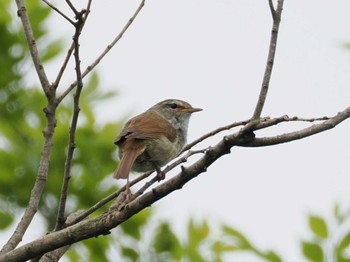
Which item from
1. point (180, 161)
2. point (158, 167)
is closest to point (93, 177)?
point (158, 167)

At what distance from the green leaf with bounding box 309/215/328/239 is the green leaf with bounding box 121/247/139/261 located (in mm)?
1804

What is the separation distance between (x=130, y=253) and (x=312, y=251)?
6.36ft

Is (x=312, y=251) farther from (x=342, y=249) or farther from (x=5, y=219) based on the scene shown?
(x=5, y=219)

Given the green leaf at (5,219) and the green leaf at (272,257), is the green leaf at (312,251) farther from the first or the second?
the green leaf at (5,219)

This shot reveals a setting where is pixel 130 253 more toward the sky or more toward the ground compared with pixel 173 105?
more toward the ground

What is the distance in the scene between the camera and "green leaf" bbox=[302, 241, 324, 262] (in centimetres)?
598

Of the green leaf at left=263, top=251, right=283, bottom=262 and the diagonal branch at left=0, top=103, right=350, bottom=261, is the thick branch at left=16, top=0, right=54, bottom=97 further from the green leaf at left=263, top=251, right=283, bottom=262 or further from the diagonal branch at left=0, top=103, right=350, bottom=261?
the green leaf at left=263, top=251, right=283, bottom=262

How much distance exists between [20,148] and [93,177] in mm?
862

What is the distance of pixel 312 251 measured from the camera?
6027 mm

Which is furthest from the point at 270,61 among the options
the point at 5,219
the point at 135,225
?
the point at 5,219

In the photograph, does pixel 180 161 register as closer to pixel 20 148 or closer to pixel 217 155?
pixel 217 155

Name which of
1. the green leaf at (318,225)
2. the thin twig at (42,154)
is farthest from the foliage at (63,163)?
the thin twig at (42,154)

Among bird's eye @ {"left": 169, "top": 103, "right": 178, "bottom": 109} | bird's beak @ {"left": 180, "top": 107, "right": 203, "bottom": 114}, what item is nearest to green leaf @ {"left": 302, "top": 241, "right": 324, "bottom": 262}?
bird's beak @ {"left": 180, "top": 107, "right": 203, "bottom": 114}

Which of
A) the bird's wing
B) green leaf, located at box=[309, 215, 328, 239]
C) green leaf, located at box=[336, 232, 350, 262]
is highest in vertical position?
the bird's wing
